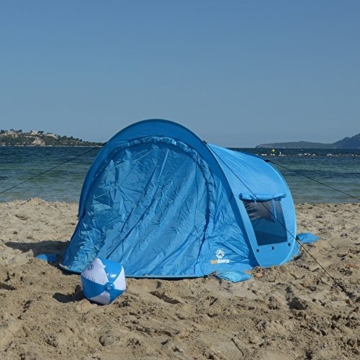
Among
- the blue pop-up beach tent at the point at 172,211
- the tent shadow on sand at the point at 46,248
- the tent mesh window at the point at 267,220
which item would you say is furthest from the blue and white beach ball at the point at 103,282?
the tent mesh window at the point at 267,220

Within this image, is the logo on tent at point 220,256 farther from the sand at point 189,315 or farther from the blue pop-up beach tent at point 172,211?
the sand at point 189,315

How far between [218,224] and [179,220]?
0.52m

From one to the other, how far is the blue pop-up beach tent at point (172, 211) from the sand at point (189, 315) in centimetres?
33

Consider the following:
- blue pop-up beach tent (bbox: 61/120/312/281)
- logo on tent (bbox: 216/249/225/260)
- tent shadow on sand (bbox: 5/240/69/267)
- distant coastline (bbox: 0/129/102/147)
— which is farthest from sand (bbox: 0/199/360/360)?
distant coastline (bbox: 0/129/102/147)

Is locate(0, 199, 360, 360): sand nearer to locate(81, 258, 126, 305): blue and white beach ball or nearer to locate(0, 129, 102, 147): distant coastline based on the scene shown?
locate(81, 258, 126, 305): blue and white beach ball

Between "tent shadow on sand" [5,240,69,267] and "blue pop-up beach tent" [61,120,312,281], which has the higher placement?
"blue pop-up beach tent" [61,120,312,281]

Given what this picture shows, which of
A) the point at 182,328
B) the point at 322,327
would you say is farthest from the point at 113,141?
the point at 322,327

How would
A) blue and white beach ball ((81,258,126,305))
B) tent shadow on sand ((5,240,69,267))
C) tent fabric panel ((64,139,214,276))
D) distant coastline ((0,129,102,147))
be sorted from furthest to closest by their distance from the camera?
distant coastline ((0,129,102,147)), tent shadow on sand ((5,240,69,267)), tent fabric panel ((64,139,214,276)), blue and white beach ball ((81,258,126,305))

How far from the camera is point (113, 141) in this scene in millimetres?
8234

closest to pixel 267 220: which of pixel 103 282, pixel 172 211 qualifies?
pixel 172 211

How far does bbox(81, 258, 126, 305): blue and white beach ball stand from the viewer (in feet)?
20.1

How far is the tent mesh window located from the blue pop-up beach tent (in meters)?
0.01

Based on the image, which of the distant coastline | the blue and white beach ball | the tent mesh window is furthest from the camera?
the distant coastline

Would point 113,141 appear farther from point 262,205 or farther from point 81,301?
point 81,301
